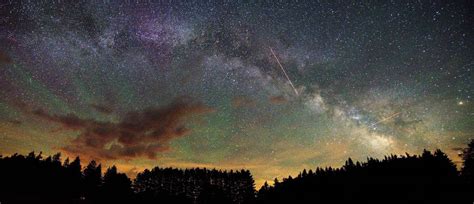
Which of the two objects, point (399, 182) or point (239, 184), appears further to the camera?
point (239, 184)

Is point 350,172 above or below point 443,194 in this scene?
above

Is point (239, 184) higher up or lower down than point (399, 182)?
higher up

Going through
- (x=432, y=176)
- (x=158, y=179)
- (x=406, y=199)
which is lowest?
(x=406, y=199)

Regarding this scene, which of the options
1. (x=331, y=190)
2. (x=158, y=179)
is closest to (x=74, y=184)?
(x=158, y=179)

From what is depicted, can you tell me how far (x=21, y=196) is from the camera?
60.5m

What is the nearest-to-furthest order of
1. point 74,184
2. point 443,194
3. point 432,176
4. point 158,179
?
point 443,194, point 432,176, point 74,184, point 158,179

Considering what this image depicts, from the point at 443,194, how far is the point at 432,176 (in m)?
3.39

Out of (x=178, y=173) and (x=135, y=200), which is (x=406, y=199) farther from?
(x=178, y=173)

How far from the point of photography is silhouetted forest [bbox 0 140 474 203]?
147ft

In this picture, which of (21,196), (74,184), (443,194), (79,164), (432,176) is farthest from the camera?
(79,164)

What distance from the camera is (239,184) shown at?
97.1 metres

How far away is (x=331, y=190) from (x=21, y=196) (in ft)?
187

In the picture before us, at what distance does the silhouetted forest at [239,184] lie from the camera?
4484 centimetres

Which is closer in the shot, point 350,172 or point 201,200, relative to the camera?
point 350,172
